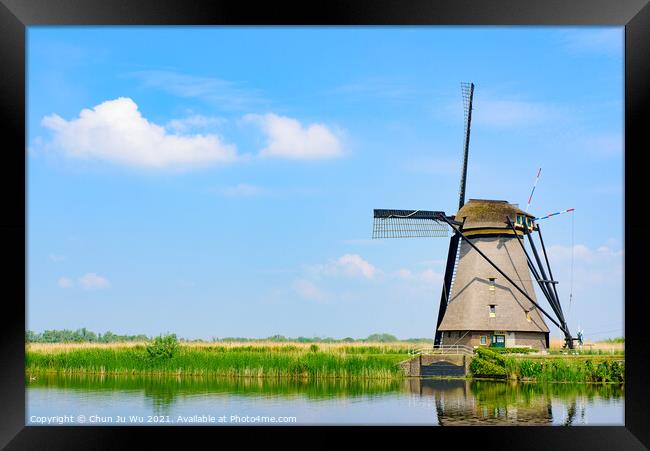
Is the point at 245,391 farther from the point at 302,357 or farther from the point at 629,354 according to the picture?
the point at 629,354

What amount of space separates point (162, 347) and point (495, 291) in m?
7.93

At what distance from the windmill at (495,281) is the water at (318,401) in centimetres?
216

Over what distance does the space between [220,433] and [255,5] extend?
12.2 feet

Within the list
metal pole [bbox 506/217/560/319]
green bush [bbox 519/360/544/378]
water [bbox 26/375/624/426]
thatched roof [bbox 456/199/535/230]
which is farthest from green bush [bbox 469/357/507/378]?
thatched roof [bbox 456/199/535/230]

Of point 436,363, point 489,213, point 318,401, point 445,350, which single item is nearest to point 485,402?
point 318,401

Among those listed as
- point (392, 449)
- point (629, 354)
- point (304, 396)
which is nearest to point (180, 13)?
point (392, 449)

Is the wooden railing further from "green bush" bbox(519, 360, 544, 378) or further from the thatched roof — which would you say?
the thatched roof

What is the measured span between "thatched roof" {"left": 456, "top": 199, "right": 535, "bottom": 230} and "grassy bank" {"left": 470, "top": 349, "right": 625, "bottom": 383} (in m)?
3.28

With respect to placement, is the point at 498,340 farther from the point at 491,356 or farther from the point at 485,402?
the point at 485,402

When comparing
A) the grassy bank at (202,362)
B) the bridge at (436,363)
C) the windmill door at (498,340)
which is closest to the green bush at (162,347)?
the grassy bank at (202,362)

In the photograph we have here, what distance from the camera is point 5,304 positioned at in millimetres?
6332

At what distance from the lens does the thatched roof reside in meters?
18.1

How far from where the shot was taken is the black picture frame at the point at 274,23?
6.41 metres

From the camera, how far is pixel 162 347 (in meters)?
16.6
